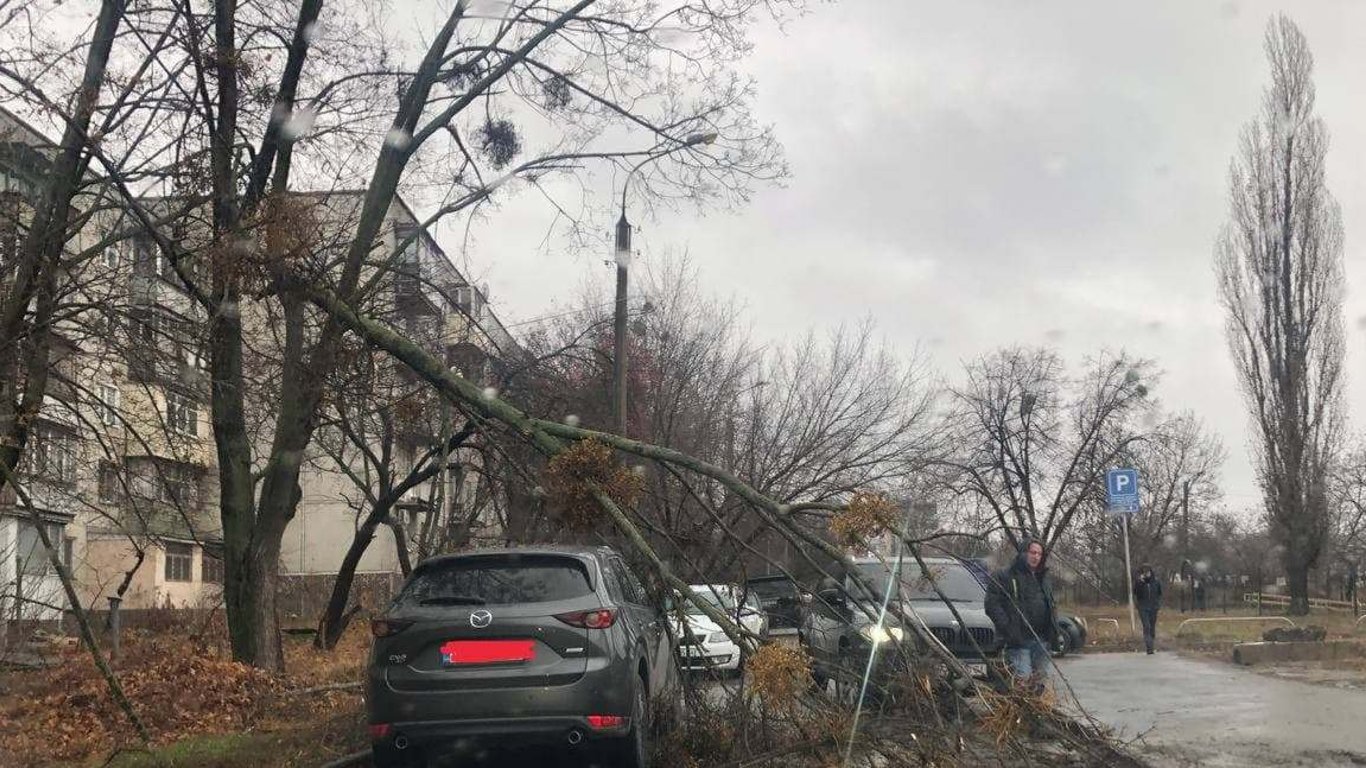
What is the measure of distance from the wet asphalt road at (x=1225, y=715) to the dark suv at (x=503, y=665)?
3534mm

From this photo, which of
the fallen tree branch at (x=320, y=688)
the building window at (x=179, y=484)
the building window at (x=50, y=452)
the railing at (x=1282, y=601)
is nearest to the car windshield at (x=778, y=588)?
the fallen tree branch at (x=320, y=688)

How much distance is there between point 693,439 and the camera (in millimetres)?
25672

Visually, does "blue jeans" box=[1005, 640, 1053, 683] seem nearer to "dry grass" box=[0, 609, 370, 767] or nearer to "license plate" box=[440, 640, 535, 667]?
"license plate" box=[440, 640, 535, 667]

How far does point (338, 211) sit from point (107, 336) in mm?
3135

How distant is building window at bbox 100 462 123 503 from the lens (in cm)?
1124

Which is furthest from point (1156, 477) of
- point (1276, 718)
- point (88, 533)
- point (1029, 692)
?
point (1029, 692)

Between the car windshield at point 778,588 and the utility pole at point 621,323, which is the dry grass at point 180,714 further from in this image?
the utility pole at point 621,323

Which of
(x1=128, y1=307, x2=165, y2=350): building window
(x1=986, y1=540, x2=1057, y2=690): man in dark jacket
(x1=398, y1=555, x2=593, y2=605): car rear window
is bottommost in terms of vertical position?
(x1=986, y1=540, x2=1057, y2=690): man in dark jacket

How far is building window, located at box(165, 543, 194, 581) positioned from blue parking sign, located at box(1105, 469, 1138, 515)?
27.5 m

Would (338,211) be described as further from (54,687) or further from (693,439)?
(693,439)

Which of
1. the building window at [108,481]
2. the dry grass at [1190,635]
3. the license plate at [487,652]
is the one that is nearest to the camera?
the license plate at [487,652]

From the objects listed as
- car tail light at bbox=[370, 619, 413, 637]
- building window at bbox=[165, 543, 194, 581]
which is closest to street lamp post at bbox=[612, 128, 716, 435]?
car tail light at bbox=[370, 619, 413, 637]

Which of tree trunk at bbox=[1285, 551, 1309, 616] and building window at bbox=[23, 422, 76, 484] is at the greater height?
building window at bbox=[23, 422, 76, 484]

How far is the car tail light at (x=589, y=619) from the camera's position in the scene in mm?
7570
